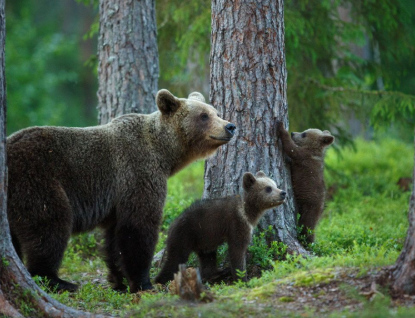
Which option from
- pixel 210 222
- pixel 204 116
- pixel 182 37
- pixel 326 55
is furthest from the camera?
pixel 326 55

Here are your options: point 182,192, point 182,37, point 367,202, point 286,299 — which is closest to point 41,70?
point 182,192

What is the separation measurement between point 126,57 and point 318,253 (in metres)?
5.11

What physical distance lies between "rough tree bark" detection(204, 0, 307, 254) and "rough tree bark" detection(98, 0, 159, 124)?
10.5 ft

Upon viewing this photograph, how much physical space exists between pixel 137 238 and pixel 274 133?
2.22 m

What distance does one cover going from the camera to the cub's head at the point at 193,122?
7.58 meters

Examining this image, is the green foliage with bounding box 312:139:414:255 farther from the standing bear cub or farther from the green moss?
the standing bear cub

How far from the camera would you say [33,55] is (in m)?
31.8

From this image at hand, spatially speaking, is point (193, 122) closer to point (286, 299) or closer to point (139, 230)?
point (139, 230)

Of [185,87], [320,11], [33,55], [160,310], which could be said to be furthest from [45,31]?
[160,310]

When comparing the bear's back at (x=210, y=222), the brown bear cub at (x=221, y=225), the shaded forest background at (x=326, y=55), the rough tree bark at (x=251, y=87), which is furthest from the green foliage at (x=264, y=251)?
the shaded forest background at (x=326, y=55)

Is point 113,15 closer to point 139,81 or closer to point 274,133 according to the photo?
point 139,81

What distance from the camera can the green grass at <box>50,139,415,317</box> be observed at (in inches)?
221

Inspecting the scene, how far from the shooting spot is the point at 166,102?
769cm

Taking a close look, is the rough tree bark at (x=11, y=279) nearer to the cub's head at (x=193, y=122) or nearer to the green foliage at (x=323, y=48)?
the cub's head at (x=193, y=122)
